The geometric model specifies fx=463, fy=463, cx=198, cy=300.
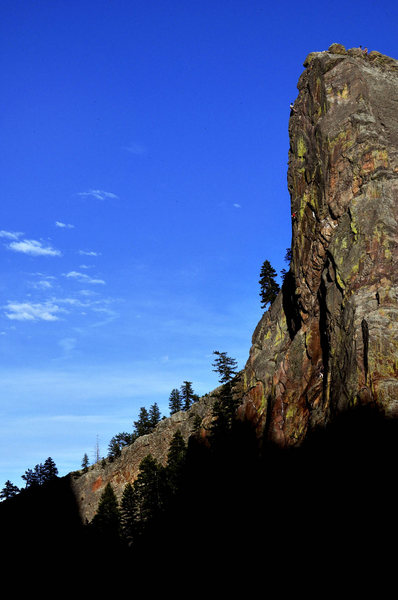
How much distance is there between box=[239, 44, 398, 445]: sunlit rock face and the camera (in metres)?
28.6

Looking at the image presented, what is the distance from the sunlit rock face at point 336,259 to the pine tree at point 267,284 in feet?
49.6

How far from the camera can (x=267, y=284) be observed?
67.9 m

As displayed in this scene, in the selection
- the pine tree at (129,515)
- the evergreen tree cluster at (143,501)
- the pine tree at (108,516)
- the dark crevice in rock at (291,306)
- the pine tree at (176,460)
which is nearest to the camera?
the dark crevice in rock at (291,306)

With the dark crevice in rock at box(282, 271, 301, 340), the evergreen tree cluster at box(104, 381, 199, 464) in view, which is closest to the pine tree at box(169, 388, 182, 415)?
the evergreen tree cluster at box(104, 381, 199, 464)

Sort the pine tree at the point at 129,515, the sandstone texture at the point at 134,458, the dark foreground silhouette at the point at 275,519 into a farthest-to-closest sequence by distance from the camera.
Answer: the sandstone texture at the point at 134,458
the pine tree at the point at 129,515
the dark foreground silhouette at the point at 275,519

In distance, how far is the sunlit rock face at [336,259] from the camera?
1126 inches

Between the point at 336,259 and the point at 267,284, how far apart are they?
110ft

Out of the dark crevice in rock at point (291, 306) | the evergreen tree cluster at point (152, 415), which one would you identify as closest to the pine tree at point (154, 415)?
the evergreen tree cluster at point (152, 415)

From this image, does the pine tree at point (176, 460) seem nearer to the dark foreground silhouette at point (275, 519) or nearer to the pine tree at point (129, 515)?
the dark foreground silhouette at point (275, 519)

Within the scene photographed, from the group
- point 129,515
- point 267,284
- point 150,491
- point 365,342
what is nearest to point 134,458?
point 129,515

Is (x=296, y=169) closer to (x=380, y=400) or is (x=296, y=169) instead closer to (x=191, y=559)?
(x=380, y=400)

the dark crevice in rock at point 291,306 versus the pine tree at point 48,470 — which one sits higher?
the dark crevice in rock at point 291,306

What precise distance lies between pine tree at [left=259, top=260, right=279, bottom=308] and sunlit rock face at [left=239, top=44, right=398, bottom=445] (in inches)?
596

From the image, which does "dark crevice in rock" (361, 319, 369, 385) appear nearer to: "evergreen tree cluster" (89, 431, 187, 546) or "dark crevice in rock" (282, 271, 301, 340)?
"dark crevice in rock" (282, 271, 301, 340)
